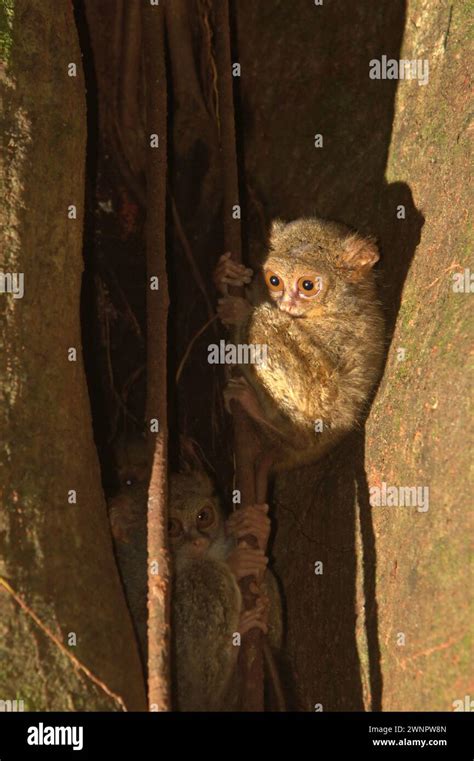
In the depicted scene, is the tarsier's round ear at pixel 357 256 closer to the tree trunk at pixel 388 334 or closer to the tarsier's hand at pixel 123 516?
the tree trunk at pixel 388 334

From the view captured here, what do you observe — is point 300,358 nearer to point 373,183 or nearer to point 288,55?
point 373,183

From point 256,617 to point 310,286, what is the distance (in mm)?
1458

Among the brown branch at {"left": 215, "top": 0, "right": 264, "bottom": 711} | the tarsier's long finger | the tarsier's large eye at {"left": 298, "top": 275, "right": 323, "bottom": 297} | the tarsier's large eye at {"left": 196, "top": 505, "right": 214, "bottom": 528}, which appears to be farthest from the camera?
the tarsier's large eye at {"left": 196, "top": 505, "right": 214, "bottom": 528}

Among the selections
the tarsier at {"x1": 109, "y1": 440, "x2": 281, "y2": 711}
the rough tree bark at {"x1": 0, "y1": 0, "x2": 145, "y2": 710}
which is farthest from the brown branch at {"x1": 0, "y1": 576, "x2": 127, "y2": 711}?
the tarsier at {"x1": 109, "y1": 440, "x2": 281, "y2": 711}

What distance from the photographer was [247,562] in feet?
13.4

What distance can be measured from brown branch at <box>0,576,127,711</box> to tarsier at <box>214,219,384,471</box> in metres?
1.59

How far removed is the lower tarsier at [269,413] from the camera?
3996 millimetres

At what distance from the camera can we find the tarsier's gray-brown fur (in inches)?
160

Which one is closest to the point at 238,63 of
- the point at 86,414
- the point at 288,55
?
the point at 288,55

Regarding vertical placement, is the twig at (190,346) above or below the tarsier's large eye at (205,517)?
above

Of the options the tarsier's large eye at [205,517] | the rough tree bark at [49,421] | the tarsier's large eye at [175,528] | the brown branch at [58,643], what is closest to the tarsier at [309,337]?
the tarsier's large eye at [205,517]

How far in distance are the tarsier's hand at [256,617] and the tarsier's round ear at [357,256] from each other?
149 centimetres

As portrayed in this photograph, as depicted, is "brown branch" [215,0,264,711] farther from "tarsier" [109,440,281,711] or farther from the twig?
the twig

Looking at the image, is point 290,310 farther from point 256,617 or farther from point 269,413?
point 256,617
